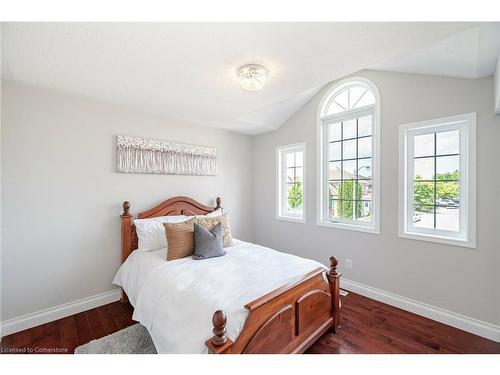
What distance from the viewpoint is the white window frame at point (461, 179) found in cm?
206

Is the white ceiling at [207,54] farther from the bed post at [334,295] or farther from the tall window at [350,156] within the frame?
the bed post at [334,295]

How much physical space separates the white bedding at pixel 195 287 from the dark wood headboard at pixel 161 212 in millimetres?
183

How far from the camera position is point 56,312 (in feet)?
7.31

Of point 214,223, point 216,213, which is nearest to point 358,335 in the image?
point 214,223

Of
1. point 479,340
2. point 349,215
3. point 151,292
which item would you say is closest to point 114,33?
point 151,292

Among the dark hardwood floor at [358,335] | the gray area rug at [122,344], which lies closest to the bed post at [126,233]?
the dark hardwood floor at [358,335]

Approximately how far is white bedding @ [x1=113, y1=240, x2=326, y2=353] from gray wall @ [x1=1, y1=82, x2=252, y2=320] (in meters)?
0.45

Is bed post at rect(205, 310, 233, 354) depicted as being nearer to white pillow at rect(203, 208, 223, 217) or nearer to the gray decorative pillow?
the gray decorative pillow

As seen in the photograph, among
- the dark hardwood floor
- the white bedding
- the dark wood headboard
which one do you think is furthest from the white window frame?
the dark wood headboard

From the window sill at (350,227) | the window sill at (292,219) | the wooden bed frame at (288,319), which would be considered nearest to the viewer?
the wooden bed frame at (288,319)

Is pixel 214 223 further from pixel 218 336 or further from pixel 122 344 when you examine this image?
pixel 218 336

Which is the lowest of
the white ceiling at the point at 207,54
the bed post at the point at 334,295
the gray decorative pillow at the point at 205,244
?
the bed post at the point at 334,295

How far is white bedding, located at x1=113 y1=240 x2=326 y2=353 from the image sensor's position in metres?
1.37

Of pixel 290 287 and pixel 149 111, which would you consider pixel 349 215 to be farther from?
pixel 149 111
